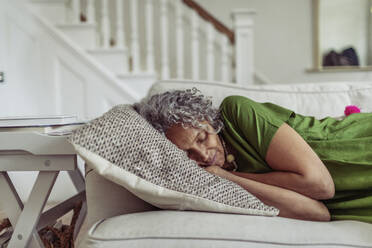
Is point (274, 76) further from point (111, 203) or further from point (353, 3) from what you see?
point (111, 203)

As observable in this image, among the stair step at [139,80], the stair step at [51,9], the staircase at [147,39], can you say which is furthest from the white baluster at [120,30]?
the stair step at [51,9]

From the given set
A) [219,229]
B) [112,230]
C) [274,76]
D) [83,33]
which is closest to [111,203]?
[112,230]

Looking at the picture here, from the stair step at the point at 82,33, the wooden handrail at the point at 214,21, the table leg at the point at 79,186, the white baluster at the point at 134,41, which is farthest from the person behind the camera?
the wooden handrail at the point at 214,21

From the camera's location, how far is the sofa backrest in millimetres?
1481

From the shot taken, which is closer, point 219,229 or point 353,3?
point 219,229

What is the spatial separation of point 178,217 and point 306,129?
61 centimetres

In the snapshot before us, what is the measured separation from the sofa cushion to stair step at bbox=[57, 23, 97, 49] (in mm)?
1982

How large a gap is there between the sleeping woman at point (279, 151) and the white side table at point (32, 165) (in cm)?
32

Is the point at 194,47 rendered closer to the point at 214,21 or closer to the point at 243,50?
the point at 214,21

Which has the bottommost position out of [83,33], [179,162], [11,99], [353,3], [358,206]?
A: [358,206]

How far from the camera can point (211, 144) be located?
1.12m

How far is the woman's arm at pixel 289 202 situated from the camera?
38.4 inches

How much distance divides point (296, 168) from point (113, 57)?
1939 mm

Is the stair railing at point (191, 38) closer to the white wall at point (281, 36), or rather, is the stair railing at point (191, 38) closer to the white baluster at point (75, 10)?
the white baluster at point (75, 10)
